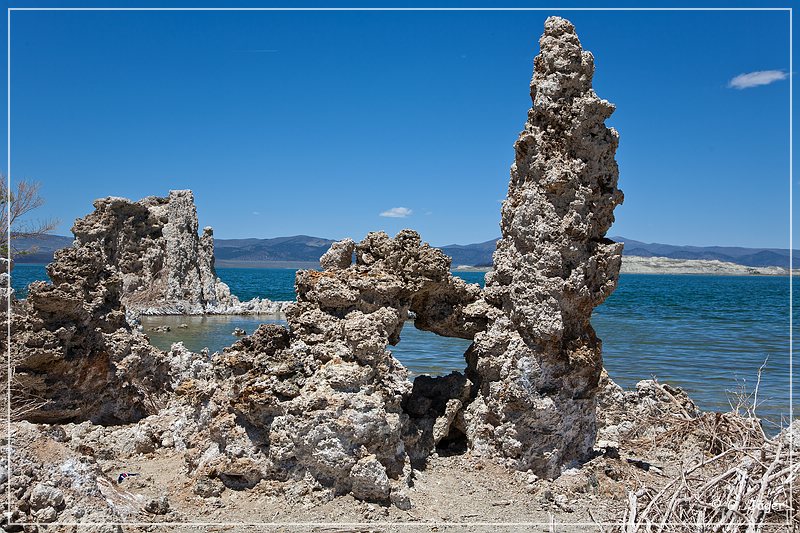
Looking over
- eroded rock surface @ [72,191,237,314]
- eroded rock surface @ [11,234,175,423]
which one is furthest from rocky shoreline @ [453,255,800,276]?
eroded rock surface @ [11,234,175,423]

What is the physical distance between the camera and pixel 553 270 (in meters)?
6.20

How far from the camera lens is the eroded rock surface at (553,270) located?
618 centimetres

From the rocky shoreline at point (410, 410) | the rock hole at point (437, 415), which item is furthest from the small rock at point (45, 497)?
the rock hole at point (437, 415)

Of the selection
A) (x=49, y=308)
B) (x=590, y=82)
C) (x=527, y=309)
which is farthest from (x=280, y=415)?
(x=590, y=82)

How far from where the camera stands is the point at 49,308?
733 cm

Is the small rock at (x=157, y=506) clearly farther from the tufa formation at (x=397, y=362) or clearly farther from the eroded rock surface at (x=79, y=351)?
the eroded rock surface at (x=79, y=351)

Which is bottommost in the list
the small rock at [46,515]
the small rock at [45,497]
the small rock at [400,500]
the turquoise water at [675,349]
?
the turquoise water at [675,349]

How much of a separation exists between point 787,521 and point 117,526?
4.44 m

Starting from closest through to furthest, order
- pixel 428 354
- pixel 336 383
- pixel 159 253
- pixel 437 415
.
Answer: pixel 336 383 → pixel 437 415 → pixel 428 354 → pixel 159 253

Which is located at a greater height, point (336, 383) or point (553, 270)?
point (553, 270)

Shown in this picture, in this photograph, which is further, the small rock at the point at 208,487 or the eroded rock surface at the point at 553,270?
the eroded rock surface at the point at 553,270

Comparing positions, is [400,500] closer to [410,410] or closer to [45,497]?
[410,410]

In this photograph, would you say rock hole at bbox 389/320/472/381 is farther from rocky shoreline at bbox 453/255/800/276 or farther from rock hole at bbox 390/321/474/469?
rocky shoreline at bbox 453/255/800/276

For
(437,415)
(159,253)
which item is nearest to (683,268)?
(159,253)
